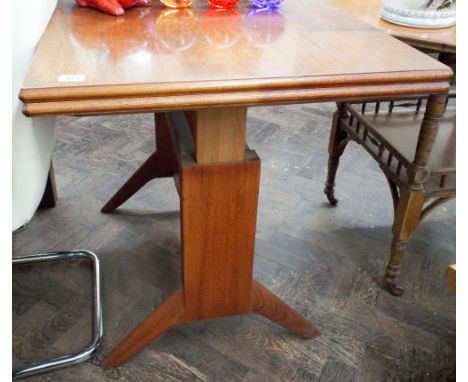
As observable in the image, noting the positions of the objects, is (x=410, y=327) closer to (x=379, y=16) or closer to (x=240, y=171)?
(x=240, y=171)

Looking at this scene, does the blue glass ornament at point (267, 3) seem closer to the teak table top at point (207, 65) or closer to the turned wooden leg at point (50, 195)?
the teak table top at point (207, 65)

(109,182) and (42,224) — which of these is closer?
(42,224)

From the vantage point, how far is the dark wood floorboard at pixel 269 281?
44.4 inches

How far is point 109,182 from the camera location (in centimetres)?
181

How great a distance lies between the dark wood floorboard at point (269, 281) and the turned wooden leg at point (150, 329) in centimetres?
3

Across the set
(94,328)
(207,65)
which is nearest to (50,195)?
(94,328)

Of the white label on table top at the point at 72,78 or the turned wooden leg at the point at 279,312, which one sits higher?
the white label on table top at the point at 72,78

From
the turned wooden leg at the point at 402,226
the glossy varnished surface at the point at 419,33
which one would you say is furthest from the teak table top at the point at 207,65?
the turned wooden leg at the point at 402,226

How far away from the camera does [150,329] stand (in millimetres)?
1087

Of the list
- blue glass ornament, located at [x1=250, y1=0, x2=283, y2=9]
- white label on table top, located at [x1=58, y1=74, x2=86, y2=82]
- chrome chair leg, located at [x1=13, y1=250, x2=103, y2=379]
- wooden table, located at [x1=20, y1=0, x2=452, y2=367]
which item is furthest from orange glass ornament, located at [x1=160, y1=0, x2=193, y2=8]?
chrome chair leg, located at [x1=13, y1=250, x2=103, y2=379]

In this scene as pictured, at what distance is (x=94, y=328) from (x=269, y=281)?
0.50m

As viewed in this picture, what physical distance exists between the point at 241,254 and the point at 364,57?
0.49 metres

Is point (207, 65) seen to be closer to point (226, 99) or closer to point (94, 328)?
point (226, 99)
